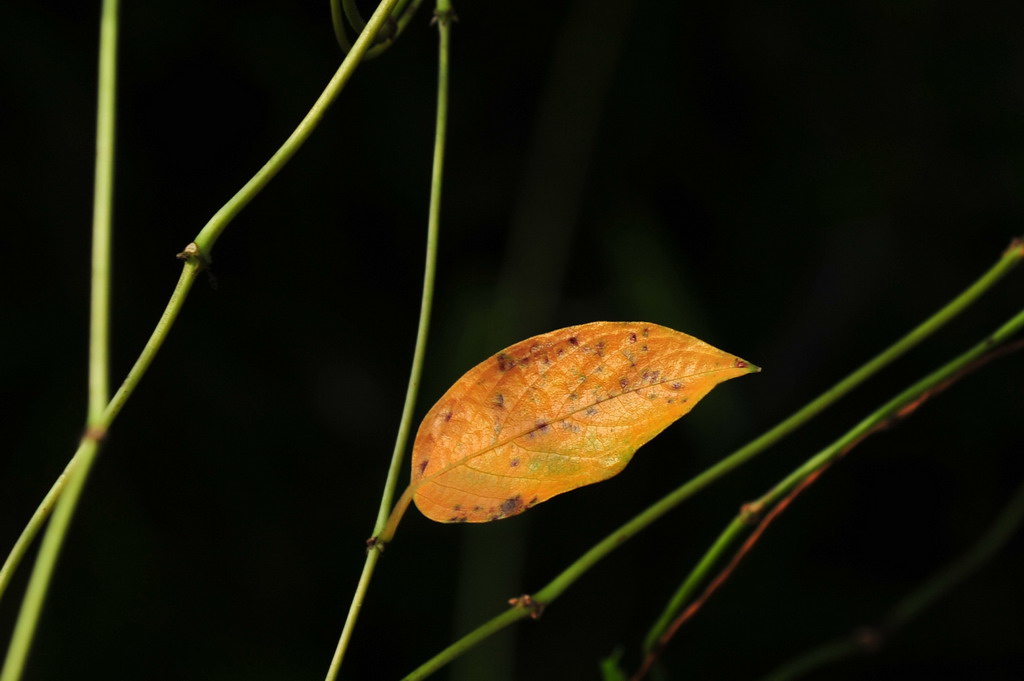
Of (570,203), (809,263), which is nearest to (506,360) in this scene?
(570,203)

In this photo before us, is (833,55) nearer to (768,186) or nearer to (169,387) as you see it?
(768,186)

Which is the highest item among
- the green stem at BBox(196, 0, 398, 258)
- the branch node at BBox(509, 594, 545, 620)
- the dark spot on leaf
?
the green stem at BBox(196, 0, 398, 258)

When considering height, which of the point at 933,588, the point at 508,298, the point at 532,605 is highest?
the point at 508,298

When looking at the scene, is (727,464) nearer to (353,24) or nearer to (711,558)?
(711,558)

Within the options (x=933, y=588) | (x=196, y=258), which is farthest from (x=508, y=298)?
(x=196, y=258)

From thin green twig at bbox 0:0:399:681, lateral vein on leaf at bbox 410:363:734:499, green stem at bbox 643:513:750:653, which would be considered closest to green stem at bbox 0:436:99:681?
thin green twig at bbox 0:0:399:681

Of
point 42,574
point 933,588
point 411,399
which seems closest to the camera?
point 42,574

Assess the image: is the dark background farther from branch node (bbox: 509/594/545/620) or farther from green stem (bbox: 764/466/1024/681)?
branch node (bbox: 509/594/545/620)
